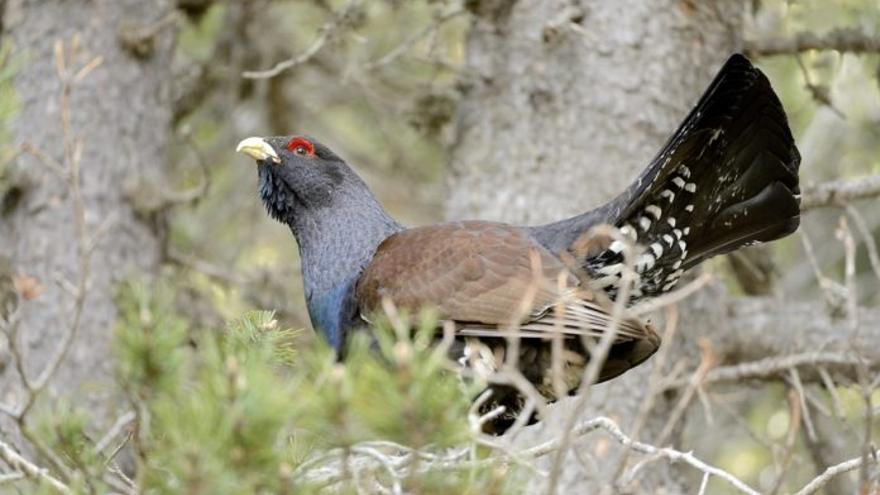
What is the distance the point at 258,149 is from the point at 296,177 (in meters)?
0.18

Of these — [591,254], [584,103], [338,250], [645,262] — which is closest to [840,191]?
[584,103]

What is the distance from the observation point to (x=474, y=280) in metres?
4.29

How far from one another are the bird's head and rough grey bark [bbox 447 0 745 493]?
2.34 feet

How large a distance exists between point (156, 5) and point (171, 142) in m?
0.67

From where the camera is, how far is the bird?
13.4 feet

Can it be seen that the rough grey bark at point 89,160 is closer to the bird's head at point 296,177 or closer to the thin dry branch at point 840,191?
the bird's head at point 296,177

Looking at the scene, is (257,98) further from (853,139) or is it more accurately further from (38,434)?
(38,434)

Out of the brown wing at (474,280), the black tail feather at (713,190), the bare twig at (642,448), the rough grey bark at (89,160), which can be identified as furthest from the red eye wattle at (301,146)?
the bare twig at (642,448)

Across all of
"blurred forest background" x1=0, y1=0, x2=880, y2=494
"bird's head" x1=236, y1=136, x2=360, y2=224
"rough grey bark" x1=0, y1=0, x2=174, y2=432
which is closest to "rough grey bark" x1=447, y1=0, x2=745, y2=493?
"blurred forest background" x1=0, y1=0, x2=880, y2=494

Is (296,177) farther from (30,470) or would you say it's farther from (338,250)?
(30,470)

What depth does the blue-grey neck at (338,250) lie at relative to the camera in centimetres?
445

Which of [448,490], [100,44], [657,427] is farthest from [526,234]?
[100,44]

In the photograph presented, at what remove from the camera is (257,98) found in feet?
24.4

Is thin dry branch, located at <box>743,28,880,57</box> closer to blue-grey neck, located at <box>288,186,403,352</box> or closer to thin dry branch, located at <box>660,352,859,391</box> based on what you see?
thin dry branch, located at <box>660,352,859,391</box>
